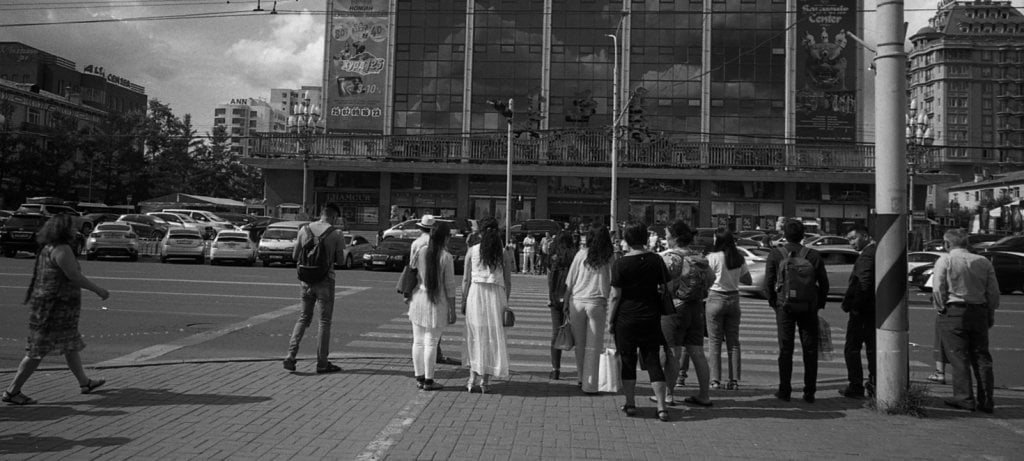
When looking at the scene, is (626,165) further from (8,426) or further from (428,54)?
(8,426)

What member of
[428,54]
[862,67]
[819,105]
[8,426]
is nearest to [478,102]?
[428,54]

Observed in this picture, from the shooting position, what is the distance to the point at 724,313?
7.74 meters

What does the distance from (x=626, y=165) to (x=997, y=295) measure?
126 ft

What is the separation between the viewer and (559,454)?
17.0ft

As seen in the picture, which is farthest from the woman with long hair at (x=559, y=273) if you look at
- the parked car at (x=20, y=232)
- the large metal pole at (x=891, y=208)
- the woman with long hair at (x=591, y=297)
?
the parked car at (x=20, y=232)

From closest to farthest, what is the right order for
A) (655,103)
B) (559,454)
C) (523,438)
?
(559,454) → (523,438) → (655,103)

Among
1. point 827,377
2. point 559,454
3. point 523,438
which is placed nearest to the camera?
point 559,454

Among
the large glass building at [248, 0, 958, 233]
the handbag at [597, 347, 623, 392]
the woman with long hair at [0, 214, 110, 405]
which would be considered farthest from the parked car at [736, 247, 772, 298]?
the large glass building at [248, 0, 958, 233]

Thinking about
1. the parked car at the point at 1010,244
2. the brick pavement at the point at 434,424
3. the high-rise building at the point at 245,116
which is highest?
the high-rise building at the point at 245,116

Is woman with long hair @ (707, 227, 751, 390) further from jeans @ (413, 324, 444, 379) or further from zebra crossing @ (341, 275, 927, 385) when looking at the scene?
jeans @ (413, 324, 444, 379)

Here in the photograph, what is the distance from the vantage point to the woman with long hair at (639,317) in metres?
6.23

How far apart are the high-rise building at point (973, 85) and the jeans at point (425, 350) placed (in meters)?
135

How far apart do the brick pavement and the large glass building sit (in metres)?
36.9

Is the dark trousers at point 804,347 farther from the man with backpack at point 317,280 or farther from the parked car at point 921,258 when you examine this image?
the parked car at point 921,258
